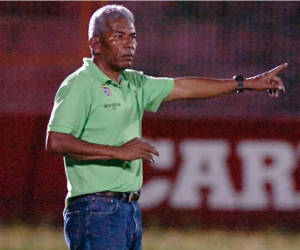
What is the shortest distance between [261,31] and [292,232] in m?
2.04

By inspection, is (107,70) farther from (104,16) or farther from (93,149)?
(93,149)

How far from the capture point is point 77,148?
5.13 metres

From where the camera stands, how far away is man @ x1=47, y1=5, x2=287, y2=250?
16.9 feet

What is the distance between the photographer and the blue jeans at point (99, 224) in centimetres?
522

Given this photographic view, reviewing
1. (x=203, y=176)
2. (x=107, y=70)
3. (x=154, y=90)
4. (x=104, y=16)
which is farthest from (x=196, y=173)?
(x=104, y=16)

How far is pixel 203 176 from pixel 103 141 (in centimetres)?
516

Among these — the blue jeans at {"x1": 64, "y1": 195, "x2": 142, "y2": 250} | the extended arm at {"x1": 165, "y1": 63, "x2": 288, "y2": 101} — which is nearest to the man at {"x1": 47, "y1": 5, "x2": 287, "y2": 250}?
the blue jeans at {"x1": 64, "y1": 195, "x2": 142, "y2": 250}

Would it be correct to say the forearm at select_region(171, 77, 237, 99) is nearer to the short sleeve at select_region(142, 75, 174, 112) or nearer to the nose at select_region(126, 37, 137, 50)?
the short sleeve at select_region(142, 75, 174, 112)

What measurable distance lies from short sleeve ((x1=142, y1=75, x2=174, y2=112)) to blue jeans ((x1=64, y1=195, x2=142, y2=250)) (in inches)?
26.9

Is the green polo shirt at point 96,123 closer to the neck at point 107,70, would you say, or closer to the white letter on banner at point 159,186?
the neck at point 107,70

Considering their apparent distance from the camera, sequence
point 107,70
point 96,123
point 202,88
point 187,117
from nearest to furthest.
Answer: point 96,123, point 107,70, point 202,88, point 187,117

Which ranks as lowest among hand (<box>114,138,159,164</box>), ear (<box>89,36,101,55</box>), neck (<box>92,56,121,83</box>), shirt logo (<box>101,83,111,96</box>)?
hand (<box>114,138,159,164</box>)

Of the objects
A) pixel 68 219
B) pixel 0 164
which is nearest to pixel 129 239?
pixel 68 219

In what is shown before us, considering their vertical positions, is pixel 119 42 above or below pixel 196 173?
above
